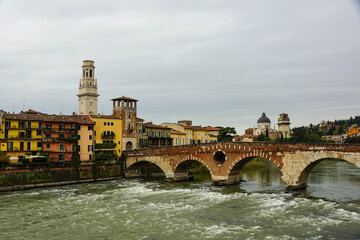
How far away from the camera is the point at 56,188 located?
47.3 metres

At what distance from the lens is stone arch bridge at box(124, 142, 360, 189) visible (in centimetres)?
3669

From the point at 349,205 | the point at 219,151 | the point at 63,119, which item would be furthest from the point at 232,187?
the point at 63,119

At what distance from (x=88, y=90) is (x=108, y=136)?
26.0m

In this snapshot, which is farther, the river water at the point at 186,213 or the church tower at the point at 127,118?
the church tower at the point at 127,118

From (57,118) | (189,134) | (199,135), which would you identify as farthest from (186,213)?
(199,135)

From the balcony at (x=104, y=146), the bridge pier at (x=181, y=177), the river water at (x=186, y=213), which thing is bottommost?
the river water at (x=186, y=213)

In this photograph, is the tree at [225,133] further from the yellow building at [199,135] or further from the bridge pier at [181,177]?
the bridge pier at [181,177]

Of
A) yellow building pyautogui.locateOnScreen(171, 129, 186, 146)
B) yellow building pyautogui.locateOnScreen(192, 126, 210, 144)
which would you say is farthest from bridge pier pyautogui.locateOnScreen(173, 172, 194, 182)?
yellow building pyautogui.locateOnScreen(192, 126, 210, 144)

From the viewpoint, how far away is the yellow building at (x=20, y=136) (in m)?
50.5

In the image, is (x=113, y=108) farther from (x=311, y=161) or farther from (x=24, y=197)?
(x=311, y=161)

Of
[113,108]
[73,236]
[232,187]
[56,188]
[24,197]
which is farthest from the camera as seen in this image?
[113,108]

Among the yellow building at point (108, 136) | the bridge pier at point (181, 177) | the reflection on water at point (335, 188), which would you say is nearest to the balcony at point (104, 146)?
the yellow building at point (108, 136)

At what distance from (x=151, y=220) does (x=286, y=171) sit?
1925 cm

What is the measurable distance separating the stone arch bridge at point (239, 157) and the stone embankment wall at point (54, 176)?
17.1ft
